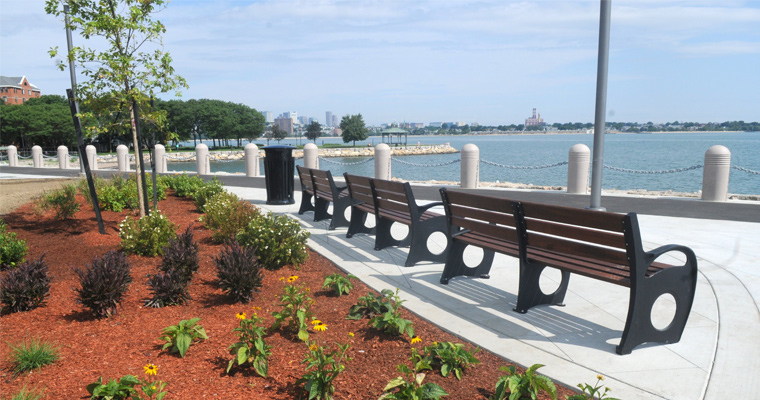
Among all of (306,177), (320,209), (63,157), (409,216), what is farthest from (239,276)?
(63,157)

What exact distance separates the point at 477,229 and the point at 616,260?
1.57m

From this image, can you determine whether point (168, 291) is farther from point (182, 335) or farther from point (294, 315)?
point (294, 315)

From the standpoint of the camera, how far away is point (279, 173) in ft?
38.1

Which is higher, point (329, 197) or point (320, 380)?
point (329, 197)

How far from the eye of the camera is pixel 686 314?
4199 millimetres

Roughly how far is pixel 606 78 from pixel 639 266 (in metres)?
6.70

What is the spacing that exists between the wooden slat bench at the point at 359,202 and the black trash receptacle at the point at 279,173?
3.23 m

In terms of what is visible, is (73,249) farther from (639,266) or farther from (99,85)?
(639,266)

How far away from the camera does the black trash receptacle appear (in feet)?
36.9

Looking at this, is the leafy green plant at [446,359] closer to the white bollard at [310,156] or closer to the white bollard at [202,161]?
the white bollard at [310,156]

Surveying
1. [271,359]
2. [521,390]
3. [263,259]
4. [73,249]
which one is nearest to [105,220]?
[73,249]

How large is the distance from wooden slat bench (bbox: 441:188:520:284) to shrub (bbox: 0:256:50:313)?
3.74 metres

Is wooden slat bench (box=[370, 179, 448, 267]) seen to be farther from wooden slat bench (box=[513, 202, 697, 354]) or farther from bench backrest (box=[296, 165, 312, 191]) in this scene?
bench backrest (box=[296, 165, 312, 191])

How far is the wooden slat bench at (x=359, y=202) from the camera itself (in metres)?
7.82
